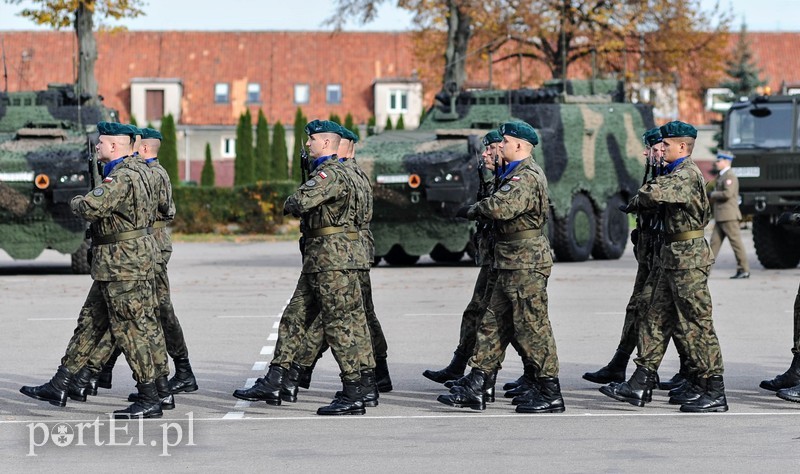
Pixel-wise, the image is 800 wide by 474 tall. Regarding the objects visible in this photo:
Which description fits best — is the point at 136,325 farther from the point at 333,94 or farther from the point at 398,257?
the point at 333,94

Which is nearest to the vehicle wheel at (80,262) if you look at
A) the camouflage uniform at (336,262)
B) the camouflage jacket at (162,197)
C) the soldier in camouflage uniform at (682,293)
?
the camouflage jacket at (162,197)

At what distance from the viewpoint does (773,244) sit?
78.4 ft

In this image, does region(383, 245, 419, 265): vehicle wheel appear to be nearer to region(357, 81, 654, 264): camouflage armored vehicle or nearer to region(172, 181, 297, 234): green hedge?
region(357, 81, 654, 264): camouflage armored vehicle

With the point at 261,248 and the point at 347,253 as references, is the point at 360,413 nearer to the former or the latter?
the point at 347,253

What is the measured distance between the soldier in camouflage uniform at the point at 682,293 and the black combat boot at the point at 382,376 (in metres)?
1.42

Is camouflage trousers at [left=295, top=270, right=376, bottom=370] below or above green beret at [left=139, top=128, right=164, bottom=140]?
below

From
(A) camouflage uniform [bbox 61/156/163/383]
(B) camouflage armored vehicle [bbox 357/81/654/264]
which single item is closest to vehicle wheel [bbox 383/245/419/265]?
(B) camouflage armored vehicle [bbox 357/81/654/264]

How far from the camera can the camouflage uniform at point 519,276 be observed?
9867 millimetres

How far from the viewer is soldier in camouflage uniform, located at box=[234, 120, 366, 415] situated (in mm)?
9867

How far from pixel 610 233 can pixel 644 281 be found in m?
15.6

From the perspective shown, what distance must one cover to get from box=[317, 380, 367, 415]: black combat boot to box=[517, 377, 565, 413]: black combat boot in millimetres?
927

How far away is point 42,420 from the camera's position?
961 centimetres

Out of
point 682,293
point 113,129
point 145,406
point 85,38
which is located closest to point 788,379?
point 682,293

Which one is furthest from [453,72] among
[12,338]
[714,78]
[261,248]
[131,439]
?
[131,439]
